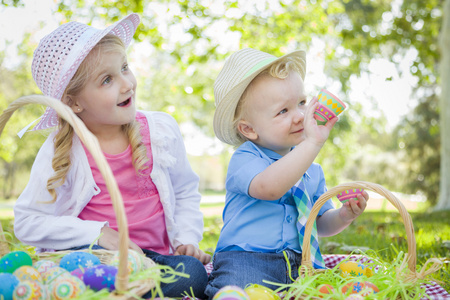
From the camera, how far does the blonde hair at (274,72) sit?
6.80 ft

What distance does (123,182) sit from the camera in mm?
2258

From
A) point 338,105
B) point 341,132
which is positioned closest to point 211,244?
point 338,105

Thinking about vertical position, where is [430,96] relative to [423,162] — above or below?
above

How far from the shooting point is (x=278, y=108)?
2061 mm

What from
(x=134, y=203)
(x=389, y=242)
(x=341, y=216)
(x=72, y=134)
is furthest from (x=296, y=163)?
(x=389, y=242)

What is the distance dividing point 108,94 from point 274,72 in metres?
0.81

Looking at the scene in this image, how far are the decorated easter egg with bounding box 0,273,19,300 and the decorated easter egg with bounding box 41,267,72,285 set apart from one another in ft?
0.37

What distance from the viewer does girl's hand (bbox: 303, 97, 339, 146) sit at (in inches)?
71.2

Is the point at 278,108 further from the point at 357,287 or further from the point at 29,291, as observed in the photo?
the point at 29,291

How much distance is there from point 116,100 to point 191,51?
5.36m

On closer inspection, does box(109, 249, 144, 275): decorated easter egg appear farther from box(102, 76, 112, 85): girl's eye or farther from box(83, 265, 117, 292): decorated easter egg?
box(102, 76, 112, 85): girl's eye

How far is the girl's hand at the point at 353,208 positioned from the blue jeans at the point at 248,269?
30 cm

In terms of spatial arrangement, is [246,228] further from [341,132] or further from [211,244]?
[341,132]

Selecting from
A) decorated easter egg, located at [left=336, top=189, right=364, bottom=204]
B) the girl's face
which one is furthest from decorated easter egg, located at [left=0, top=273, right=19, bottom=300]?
decorated easter egg, located at [left=336, top=189, right=364, bottom=204]
